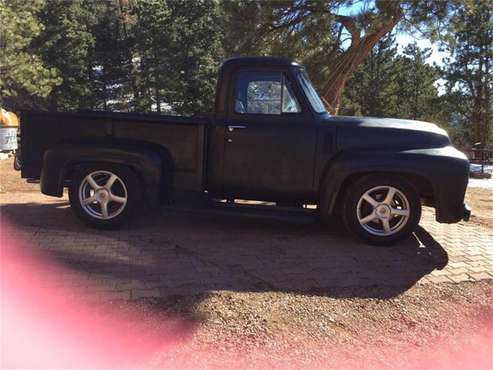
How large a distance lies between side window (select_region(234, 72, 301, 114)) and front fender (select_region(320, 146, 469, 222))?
867mm

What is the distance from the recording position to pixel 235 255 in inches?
183

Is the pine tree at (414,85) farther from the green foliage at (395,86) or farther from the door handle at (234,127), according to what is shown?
the door handle at (234,127)

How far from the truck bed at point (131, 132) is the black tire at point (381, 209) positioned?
170 centimetres

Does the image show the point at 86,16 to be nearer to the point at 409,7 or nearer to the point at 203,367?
the point at 409,7

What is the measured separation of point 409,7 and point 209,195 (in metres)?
8.83

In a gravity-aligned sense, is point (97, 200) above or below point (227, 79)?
below

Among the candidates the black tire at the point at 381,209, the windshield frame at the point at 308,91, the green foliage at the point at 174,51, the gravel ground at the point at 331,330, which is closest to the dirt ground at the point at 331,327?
the gravel ground at the point at 331,330

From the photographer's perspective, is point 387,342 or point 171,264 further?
point 171,264

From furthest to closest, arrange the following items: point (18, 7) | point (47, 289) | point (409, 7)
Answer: point (18, 7) → point (409, 7) → point (47, 289)

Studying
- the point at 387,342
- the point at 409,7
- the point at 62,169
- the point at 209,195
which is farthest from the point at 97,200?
the point at 409,7

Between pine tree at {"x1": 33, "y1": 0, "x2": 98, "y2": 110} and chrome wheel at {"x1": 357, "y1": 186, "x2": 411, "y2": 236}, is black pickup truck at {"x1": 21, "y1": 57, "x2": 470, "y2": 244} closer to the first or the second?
chrome wheel at {"x1": 357, "y1": 186, "x2": 411, "y2": 236}

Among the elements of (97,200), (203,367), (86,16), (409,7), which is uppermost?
(86,16)

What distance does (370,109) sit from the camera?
39.2 meters

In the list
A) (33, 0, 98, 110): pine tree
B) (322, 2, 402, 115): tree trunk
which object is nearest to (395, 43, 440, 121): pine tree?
(33, 0, 98, 110): pine tree
